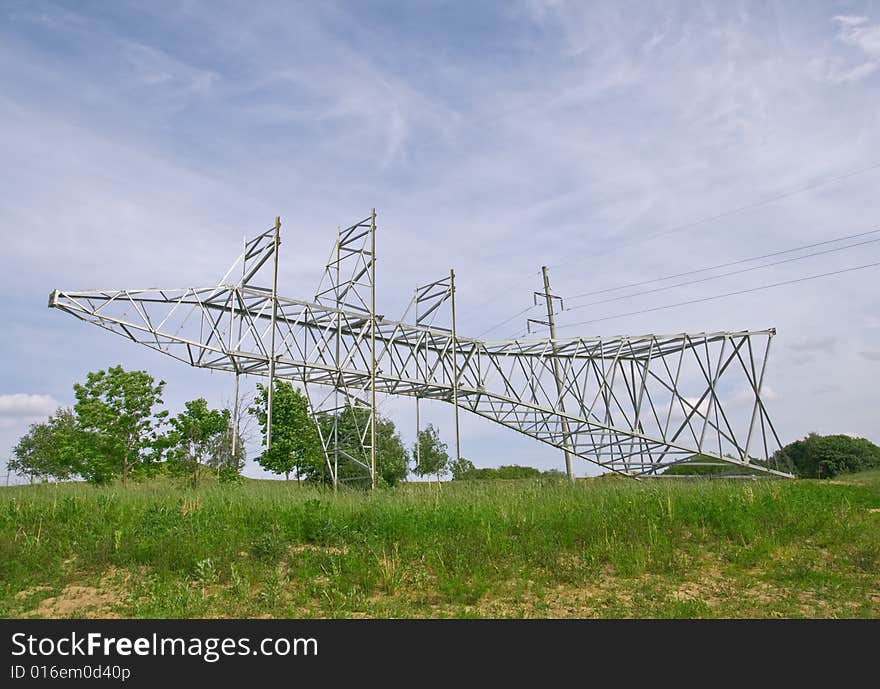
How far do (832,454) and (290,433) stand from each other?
34.8 metres

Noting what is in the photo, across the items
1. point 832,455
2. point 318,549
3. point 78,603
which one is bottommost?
point 78,603

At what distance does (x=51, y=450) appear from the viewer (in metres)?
37.8

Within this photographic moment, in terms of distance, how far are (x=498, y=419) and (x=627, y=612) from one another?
21.3 meters

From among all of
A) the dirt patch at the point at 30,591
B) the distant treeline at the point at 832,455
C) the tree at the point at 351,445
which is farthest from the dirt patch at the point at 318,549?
the distant treeline at the point at 832,455

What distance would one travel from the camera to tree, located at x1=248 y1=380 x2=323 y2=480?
26500 mm

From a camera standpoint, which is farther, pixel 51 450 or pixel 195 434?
pixel 51 450

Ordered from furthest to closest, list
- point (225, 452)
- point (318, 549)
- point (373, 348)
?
point (225, 452)
point (373, 348)
point (318, 549)

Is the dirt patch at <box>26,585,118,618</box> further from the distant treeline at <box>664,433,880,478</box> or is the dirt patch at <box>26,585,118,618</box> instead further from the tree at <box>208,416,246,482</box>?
the distant treeline at <box>664,433,880,478</box>

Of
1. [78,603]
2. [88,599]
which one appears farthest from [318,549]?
[78,603]

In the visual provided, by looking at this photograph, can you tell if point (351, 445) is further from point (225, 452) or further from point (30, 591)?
point (30, 591)

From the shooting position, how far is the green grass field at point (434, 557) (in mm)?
8961

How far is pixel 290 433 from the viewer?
A: 1053 inches

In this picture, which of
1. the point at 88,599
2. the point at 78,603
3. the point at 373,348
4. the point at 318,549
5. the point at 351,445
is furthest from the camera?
the point at 351,445

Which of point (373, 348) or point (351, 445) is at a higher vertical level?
point (373, 348)
